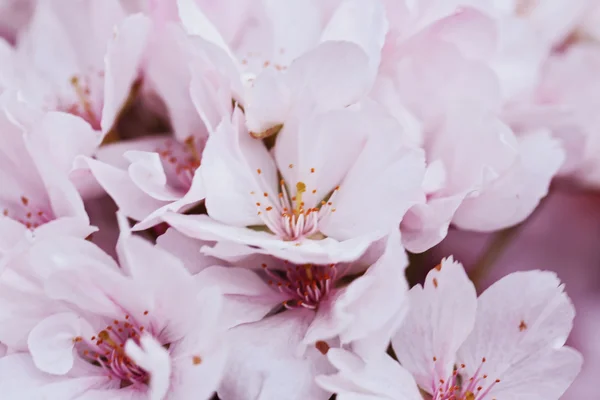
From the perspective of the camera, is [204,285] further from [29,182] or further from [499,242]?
[499,242]

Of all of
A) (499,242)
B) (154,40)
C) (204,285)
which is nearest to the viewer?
(204,285)

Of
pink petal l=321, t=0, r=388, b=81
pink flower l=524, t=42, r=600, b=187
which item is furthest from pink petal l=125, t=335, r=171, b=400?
pink flower l=524, t=42, r=600, b=187

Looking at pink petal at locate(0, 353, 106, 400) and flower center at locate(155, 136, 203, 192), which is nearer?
pink petal at locate(0, 353, 106, 400)

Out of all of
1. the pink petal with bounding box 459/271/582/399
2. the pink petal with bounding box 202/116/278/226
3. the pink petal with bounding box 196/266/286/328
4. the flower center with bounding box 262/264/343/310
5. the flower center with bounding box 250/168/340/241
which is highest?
the pink petal with bounding box 202/116/278/226

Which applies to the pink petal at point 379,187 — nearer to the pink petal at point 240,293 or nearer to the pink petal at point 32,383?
the pink petal at point 240,293

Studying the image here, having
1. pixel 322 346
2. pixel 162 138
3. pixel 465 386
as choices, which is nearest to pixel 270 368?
pixel 322 346

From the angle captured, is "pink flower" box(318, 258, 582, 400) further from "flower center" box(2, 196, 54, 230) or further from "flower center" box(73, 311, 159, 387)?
"flower center" box(2, 196, 54, 230)

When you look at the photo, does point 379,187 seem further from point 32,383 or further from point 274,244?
point 32,383

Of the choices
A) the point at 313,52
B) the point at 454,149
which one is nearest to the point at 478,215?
the point at 454,149
